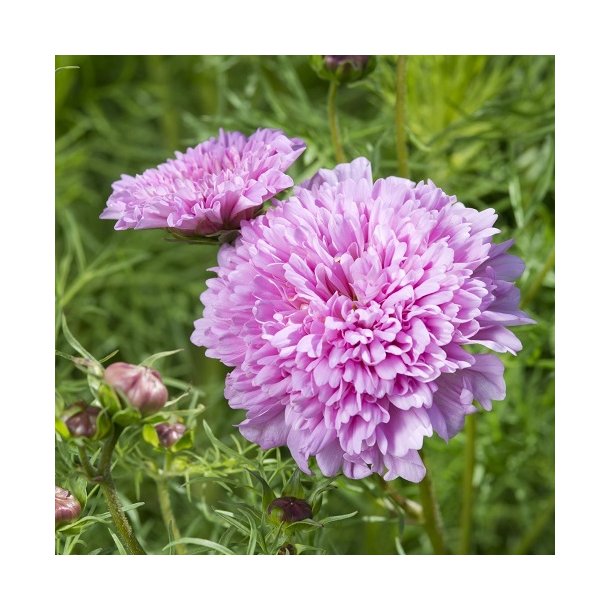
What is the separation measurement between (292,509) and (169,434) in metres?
0.07

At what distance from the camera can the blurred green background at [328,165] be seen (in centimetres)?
59

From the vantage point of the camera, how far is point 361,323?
39cm

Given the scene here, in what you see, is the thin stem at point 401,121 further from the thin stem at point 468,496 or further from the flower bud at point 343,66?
the thin stem at point 468,496

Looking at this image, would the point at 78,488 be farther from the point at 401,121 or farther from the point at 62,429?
the point at 401,121

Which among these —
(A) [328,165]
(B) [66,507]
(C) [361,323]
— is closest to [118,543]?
(B) [66,507]

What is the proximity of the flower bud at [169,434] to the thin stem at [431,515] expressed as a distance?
130mm

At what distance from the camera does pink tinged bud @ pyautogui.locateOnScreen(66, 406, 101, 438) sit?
15.0 inches

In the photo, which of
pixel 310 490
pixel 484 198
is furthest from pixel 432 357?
pixel 484 198

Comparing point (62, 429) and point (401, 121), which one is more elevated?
point (401, 121)

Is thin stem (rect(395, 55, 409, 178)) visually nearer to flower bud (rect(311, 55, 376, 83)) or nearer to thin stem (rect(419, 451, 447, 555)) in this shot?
flower bud (rect(311, 55, 376, 83))

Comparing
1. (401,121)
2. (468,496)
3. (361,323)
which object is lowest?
(468,496)

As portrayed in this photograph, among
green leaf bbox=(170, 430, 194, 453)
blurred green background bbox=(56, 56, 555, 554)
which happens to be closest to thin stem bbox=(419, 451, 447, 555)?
blurred green background bbox=(56, 56, 555, 554)

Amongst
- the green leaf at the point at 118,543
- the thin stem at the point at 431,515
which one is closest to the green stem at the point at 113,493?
the green leaf at the point at 118,543
